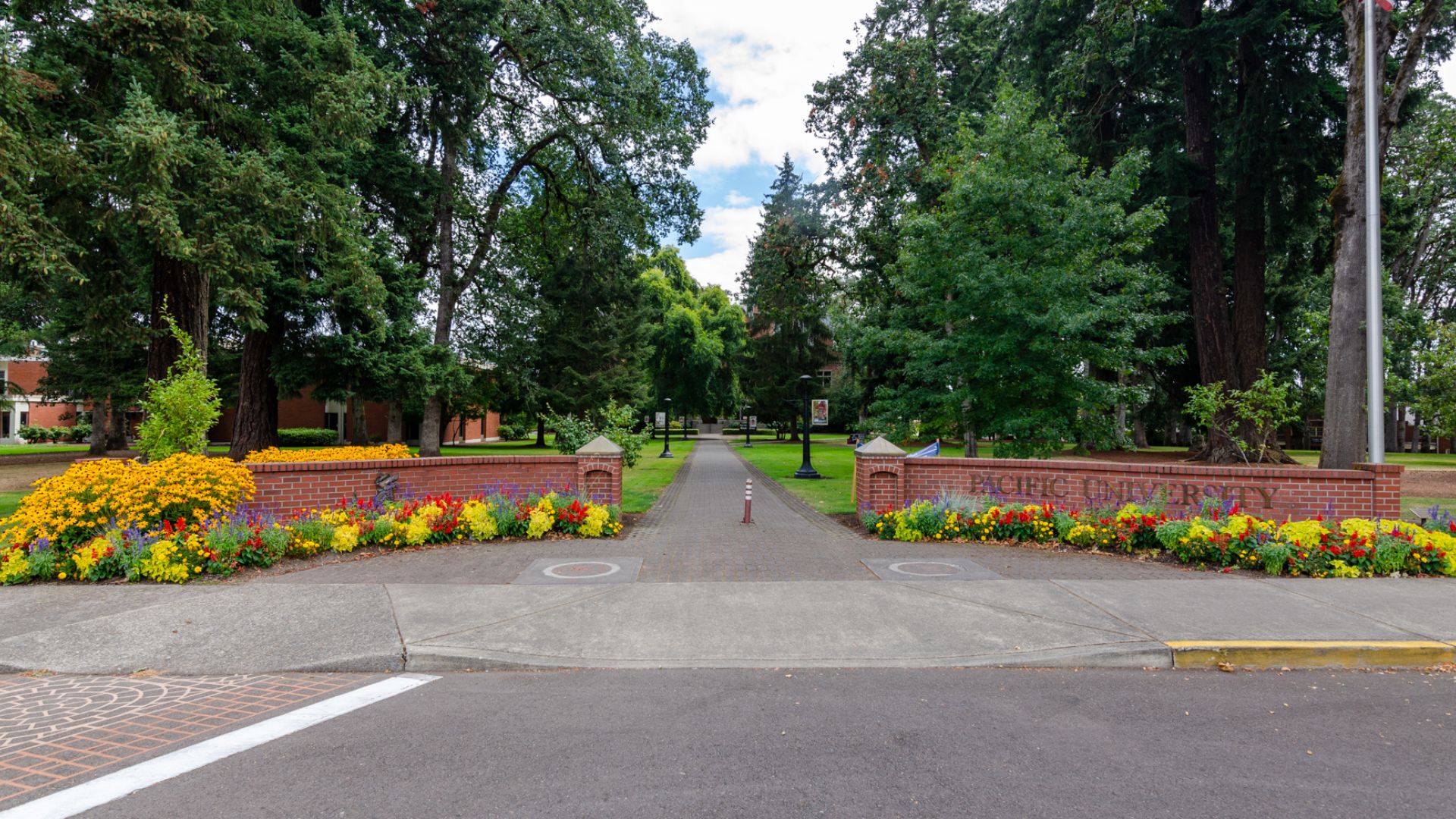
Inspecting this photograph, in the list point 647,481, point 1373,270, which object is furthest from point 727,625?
point 647,481

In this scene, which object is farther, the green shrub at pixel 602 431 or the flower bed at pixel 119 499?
the green shrub at pixel 602 431

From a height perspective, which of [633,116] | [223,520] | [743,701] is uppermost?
[633,116]

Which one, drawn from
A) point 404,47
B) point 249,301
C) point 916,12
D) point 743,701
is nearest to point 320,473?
point 249,301

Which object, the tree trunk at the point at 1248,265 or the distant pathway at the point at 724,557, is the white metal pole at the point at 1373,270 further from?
the tree trunk at the point at 1248,265

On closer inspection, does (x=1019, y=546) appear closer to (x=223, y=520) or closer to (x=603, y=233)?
(x=223, y=520)

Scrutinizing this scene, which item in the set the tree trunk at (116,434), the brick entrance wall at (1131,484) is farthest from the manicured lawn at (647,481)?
the tree trunk at (116,434)

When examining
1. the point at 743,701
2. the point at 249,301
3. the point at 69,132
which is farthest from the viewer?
the point at 249,301

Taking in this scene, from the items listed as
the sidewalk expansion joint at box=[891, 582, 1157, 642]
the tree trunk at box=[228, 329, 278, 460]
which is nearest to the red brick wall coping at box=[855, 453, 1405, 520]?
the sidewalk expansion joint at box=[891, 582, 1157, 642]

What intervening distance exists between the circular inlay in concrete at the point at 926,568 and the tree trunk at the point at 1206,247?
17344mm

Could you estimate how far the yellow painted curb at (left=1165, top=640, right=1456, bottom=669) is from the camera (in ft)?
16.4

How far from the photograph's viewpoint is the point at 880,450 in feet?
36.6

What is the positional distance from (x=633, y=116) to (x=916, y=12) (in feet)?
37.0

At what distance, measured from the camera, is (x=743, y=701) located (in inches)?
169

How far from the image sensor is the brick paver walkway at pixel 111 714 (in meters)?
3.41
